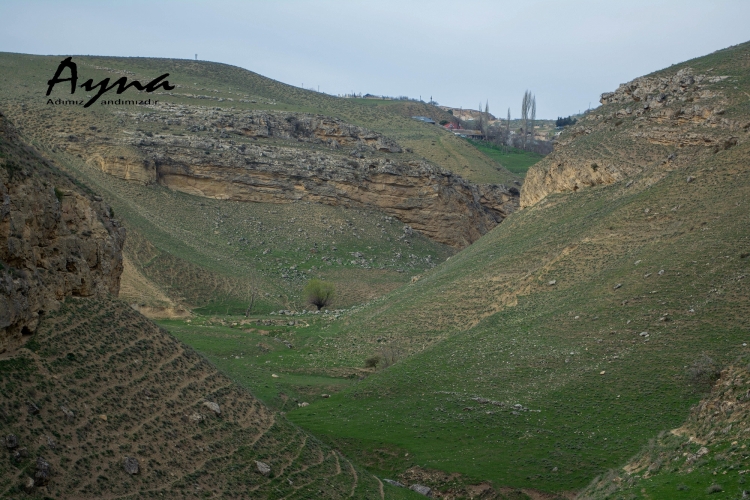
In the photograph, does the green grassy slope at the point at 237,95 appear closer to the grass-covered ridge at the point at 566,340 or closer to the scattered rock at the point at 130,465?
the grass-covered ridge at the point at 566,340

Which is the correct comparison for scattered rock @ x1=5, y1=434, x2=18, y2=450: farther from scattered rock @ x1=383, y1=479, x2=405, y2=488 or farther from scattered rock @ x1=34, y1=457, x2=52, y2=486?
scattered rock @ x1=383, y1=479, x2=405, y2=488

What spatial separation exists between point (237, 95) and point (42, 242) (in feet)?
272

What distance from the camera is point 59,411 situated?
53.5 feet

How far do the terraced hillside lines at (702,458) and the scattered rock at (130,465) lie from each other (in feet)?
35.0

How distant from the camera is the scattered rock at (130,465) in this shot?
16469 mm

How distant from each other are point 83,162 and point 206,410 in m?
54.6

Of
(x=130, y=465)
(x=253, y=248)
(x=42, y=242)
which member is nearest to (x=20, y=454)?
(x=130, y=465)

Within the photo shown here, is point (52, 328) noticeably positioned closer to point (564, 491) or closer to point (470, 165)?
point (564, 491)

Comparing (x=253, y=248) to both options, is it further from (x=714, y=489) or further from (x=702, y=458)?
(x=714, y=489)

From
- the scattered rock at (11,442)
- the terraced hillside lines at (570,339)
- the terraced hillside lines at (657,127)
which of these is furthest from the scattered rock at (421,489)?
Result: the terraced hillside lines at (657,127)

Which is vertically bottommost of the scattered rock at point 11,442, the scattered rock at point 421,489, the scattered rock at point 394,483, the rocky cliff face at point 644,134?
the scattered rock at point 421,489

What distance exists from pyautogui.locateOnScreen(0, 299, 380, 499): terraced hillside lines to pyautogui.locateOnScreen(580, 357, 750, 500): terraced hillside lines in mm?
7523

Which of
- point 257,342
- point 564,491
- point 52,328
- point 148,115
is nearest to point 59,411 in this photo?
point 52,328

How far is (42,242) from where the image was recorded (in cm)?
1861
